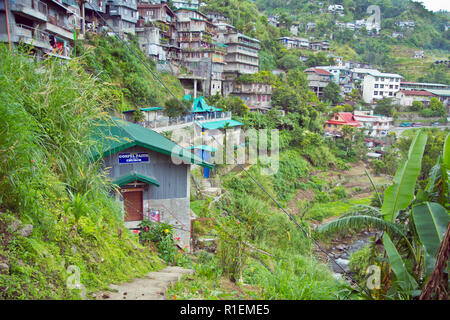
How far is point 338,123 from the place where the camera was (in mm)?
35625

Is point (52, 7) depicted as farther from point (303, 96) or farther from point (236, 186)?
point (303, 96)

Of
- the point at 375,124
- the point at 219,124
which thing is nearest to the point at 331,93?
the point at 375,124

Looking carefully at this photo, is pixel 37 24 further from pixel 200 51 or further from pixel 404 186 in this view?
pixel 200 51

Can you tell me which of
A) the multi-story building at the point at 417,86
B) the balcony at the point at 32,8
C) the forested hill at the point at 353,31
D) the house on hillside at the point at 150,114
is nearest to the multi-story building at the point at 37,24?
the balcony at the point at 32,8

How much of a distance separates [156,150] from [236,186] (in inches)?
481

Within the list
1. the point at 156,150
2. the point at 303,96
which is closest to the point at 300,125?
the point at 303,96

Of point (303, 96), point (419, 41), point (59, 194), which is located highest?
point (419, 41)

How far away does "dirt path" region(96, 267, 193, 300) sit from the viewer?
9.61 feet

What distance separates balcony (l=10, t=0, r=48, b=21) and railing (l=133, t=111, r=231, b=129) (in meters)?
7.00

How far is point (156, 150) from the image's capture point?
7.38 metres

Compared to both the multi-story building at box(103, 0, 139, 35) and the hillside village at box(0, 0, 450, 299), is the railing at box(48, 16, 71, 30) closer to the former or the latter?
the hillside village at box(0, 0, 450, 299)

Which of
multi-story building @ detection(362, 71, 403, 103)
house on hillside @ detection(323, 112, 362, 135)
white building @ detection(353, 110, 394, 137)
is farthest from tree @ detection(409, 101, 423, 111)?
house on hillside @ detection(323, 112, 362, 135)

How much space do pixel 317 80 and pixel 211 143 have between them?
33658mm

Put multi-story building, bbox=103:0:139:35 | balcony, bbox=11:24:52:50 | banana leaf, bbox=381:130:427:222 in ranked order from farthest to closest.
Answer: multi-story building, bbox=103:0:139:35 → balcony, bbox=11:24:52:50 → banana leaf, bbox=381:130:427:222
